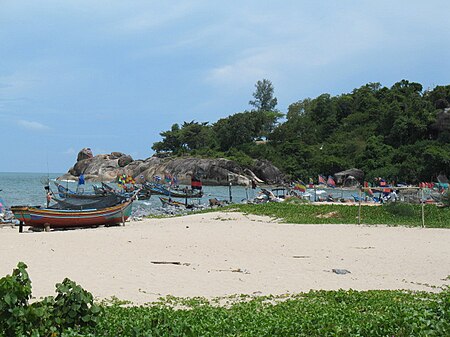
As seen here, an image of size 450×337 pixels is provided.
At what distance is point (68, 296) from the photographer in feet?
19.2

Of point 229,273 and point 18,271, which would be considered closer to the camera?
point 18,271

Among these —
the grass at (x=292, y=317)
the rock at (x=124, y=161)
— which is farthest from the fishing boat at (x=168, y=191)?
the rock at (x=124, y=161)

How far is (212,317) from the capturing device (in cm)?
697

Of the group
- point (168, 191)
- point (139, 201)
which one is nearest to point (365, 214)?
point (139, 201)

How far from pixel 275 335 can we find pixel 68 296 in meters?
2.34

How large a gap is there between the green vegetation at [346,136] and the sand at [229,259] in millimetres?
47546

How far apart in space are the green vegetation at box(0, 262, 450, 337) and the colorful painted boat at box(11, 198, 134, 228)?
47.4 feet

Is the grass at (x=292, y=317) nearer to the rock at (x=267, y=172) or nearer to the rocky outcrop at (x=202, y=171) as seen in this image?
the rocky outcrop at (x=202, y=171)

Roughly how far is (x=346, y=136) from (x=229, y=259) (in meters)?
79.2

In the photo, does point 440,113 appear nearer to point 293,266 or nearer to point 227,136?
point 227,136

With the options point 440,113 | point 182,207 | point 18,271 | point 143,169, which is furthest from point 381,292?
point 143,169

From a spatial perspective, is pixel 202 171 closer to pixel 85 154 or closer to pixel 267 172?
pixel 267 172

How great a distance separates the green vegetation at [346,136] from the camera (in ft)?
226

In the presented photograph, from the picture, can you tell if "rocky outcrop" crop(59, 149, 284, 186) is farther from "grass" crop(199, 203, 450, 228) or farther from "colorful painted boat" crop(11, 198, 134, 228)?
"colorful painted boat" crop(11, 198, 134, 228)
